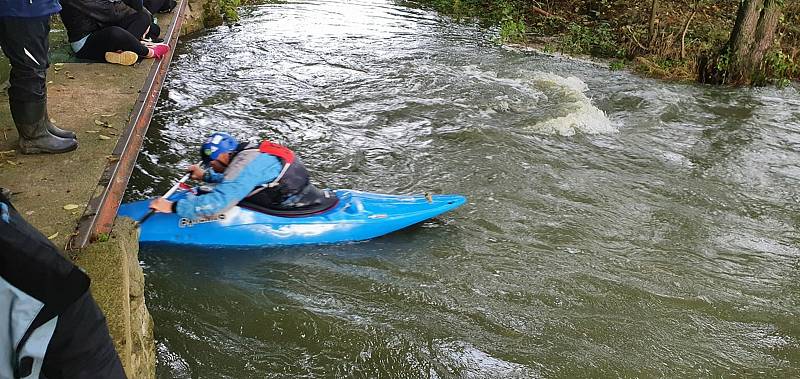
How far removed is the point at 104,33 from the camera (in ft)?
20.2

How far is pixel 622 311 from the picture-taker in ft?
14.2

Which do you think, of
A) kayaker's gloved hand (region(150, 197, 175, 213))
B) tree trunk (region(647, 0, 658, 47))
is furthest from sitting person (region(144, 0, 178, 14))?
tree trunk (region(647, 0, 658, 47))

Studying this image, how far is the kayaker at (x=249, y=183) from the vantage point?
4566 millimetres

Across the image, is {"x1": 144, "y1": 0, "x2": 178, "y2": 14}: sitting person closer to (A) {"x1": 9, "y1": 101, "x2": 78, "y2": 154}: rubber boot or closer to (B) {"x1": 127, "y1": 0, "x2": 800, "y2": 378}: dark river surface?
(B) {"x1": 127, "y1": 0, "x2": 800, "y2": 378}: dark river surface

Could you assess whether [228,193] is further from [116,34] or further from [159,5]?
[159,5]

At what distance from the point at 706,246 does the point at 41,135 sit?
4.78 meters

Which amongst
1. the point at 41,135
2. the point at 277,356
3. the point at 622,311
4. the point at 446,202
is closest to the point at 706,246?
the point at 622,311

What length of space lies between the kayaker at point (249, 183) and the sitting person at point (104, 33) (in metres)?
1.98

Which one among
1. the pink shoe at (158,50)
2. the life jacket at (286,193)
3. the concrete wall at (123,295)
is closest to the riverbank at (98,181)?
the concrete wall at (123,295)

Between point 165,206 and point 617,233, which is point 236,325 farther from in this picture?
point 617,233

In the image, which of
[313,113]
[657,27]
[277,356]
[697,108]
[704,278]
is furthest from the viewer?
[657,27]

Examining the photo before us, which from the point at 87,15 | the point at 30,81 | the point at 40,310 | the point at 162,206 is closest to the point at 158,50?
the point at 87,15

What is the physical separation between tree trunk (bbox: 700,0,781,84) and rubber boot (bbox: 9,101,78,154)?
Result: 8.81 meters

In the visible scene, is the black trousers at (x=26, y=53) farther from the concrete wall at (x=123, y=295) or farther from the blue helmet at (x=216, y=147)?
the blue helmet at (x=216, y=147)
